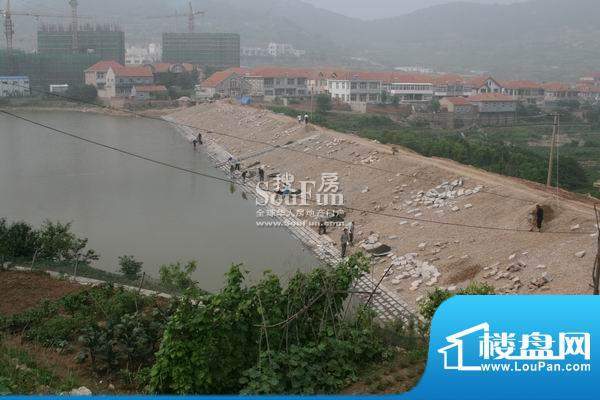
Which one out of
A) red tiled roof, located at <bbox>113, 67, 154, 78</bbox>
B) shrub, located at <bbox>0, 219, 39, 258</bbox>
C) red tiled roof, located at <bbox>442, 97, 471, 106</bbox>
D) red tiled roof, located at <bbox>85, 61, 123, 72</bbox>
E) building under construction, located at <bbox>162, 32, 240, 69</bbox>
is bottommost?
shrub, located at <bbox>0, 219, 39, 258</bbox>

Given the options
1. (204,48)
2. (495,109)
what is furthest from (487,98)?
(204,48)

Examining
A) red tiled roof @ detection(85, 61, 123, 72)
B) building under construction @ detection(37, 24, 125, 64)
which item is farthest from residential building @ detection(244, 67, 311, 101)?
building under construction @ detection(37, 24, 125, 64)

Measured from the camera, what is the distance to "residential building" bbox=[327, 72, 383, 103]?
85.6ft

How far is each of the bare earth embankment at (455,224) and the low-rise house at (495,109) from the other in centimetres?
1301

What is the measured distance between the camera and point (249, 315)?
11.5 feet

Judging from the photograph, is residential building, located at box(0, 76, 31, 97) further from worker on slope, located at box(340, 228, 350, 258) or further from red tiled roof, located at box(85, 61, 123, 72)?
worker on slope, located at box(340, 228, 350, 258)

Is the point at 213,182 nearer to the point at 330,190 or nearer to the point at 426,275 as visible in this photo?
the point at 330,190

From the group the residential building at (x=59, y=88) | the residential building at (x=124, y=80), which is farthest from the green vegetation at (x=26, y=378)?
the residential building at (x=59, y=88)

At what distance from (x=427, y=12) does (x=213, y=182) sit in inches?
4603

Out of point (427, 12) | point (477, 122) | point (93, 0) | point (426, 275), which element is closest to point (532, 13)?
point (427, 12)

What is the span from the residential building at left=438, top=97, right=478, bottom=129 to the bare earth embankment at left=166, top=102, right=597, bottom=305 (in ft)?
37.0

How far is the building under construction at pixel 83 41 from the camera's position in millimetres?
39531

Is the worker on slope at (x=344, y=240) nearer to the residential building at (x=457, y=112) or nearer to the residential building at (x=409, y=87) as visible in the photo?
the residential building at (x=457, y=112)

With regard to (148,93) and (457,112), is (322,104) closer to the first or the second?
(457,112)
